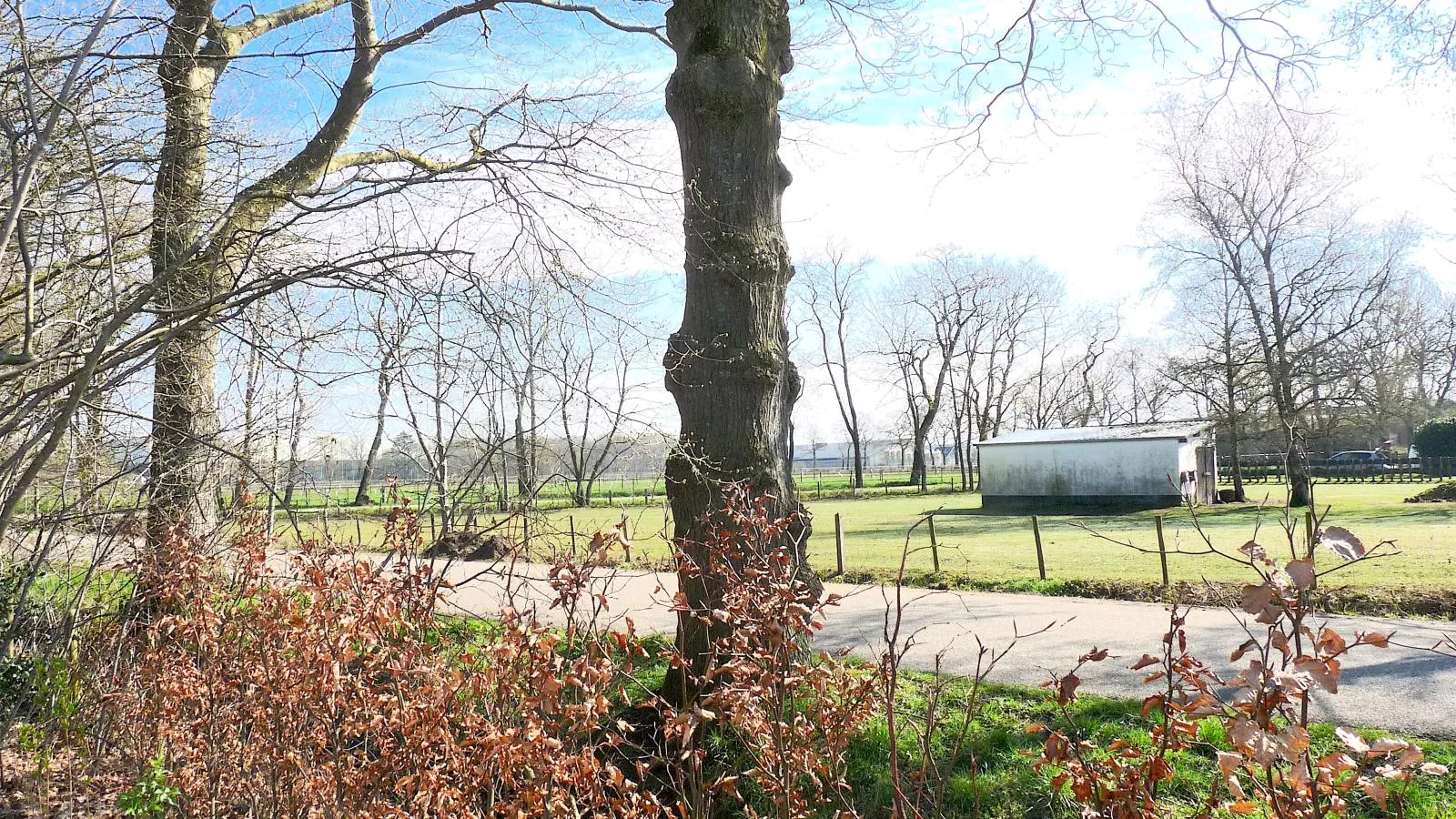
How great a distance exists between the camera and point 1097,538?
1394 centimetres

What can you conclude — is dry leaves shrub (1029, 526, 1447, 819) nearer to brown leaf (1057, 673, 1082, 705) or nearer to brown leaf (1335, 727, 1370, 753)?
brown leaf (1335, 727, 1370, 753)

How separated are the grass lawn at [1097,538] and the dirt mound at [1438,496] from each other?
0.60 m

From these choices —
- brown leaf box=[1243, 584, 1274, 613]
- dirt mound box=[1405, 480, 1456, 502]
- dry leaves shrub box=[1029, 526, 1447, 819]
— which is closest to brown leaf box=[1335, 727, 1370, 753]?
dry leaves shrub box=[1029, 526, 1447, 819]

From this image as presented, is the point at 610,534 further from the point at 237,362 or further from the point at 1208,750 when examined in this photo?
the point at 237,362

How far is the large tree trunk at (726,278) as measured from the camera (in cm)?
570

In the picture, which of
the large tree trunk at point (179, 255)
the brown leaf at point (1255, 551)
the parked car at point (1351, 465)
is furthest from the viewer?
the parked car at point (1351, 465)

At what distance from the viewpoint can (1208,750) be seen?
16.2 feet

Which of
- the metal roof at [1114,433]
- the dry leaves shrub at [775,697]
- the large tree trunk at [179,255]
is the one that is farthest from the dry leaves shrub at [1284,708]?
the metal roof at [1114,433]

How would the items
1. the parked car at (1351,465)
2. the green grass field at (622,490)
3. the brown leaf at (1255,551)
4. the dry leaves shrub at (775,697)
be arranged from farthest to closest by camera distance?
the parked car at (1351,465) < the green grass field at (622,490) < the dry leaves shrub at (775,697) < the brown leaf at (1255,551)

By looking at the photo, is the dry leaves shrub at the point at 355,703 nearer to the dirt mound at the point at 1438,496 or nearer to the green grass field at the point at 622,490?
the green grass field at the point at 622,490

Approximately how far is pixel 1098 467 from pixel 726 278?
27406 mm

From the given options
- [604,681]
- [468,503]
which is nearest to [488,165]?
[468,503]

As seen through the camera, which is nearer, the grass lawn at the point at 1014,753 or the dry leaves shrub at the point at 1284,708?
the dry leaves shrub at the point at 1284,708

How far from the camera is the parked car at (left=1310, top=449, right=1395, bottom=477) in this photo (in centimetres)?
3928
